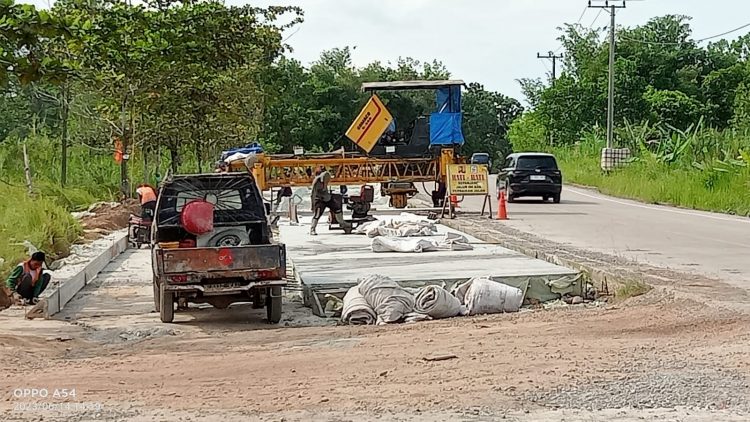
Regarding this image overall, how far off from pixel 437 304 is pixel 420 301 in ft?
0.74

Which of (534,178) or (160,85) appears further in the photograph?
(534,178)

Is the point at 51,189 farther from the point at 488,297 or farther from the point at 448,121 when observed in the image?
the point at 488,297

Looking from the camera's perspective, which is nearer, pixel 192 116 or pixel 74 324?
pixel 74 324

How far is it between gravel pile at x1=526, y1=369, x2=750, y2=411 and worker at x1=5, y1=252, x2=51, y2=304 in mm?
7387

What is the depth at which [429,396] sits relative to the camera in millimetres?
6531

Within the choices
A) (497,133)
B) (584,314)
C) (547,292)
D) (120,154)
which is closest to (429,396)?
(584,314)

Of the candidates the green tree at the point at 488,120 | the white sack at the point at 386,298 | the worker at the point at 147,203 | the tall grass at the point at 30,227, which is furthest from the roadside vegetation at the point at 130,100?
the green tree at the point at 488,120

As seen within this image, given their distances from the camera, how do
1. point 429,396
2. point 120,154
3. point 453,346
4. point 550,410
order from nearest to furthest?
point 550,410, point 429,396, point 453,346, point 120,154

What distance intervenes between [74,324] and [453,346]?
16.6 feet

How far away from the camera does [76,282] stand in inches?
555

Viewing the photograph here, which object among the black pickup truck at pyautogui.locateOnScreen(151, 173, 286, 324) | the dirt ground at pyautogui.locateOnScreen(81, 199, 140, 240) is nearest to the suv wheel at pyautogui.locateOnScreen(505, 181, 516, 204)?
the dirt ground at pyautogui.locateOnScreen(81, 199, 140, 240)

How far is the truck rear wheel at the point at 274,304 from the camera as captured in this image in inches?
445

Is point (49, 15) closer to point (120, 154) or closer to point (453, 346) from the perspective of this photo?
point (453, 346)

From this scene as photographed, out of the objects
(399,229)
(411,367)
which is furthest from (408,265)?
(411,367)
